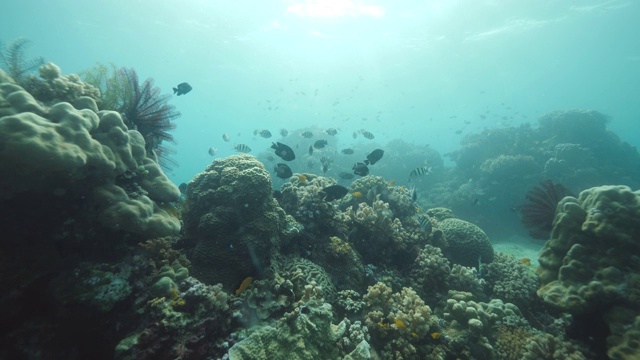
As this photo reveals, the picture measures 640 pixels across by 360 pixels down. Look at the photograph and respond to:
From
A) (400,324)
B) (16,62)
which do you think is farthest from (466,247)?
(16,62)

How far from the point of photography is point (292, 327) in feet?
12.9

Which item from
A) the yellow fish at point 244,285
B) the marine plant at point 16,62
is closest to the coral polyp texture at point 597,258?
the yellow fish at point 244,285

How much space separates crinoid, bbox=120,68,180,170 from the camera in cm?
653

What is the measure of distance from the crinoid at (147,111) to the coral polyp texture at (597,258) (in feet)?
28.8

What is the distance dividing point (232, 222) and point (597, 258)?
22.2ft

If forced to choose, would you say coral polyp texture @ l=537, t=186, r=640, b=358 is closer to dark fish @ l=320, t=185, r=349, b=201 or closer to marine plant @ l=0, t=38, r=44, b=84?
dark fish @ l=320, t=185, r=349, b=201

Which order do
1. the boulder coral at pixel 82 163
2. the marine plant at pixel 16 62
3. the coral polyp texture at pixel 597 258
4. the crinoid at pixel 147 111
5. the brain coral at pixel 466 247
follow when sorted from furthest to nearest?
1. the brain coral at pixel 466 247
2. the crinoid at pixel 147 111
3. the marine plant at pixel 16 62
4. the coral polyp texture at pixel 597 258
5. the boulder coral at pixel 82 163

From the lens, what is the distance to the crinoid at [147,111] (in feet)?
21.4

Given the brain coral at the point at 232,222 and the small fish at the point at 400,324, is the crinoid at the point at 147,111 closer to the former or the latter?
the brain coral at the point at 232,222

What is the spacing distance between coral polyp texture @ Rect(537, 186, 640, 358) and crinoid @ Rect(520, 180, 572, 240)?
41.5 inches

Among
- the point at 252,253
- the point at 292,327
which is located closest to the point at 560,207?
the point at 292,327

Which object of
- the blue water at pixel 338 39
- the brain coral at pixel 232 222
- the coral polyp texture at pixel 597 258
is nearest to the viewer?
the coral polyp texture at pixel 597 258

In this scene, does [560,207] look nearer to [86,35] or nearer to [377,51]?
[377,51]

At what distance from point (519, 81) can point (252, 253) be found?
303 ft
